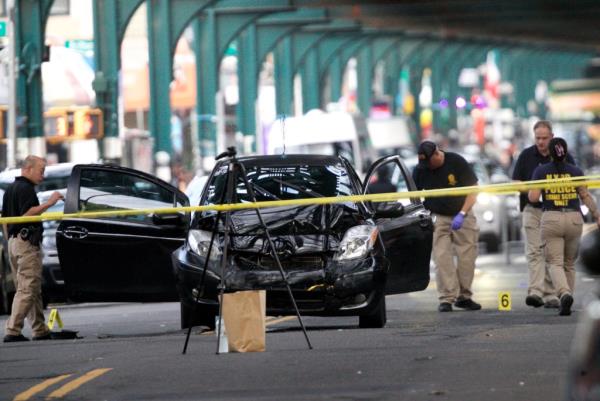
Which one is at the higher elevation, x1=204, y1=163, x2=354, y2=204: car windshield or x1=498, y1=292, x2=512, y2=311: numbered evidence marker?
x1=204, y1=163, x2=354, y2=204: car windshield

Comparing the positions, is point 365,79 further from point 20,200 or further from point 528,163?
point 20,200

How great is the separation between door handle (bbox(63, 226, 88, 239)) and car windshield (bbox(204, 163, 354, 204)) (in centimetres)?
134

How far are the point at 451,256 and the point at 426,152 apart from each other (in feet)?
3.59

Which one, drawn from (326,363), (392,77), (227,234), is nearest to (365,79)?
(392,77)

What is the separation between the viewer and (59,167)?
21375mm

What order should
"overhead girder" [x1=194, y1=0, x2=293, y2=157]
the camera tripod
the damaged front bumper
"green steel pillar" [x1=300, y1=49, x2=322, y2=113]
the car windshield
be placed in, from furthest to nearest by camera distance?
"green steel pillar" [x1=300, y1=49, x2=322, y2=113]
"overhead girder" [x1=194, y1=0, x2=293, y2=157]
the car windshield
the damaged front bumper
the camera tripod

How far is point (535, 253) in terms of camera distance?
18.1 meters

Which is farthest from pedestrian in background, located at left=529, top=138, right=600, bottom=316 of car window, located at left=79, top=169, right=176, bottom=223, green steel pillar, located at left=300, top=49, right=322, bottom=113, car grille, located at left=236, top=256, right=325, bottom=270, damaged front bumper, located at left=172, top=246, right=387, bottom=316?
green steel pillar, located at left=300, top=49, right=322, bottom=113

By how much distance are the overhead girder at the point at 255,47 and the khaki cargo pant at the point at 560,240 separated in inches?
1350

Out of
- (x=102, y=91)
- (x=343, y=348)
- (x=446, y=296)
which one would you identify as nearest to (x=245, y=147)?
(x=102, y=91)

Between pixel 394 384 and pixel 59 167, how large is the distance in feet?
34.7

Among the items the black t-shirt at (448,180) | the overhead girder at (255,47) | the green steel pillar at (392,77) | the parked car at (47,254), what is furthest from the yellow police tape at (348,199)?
the green steel pillar at (392,77)

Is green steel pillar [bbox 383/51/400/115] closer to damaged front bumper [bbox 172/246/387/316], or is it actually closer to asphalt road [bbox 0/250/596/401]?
asphalt road [bbox 0/250/596/401]

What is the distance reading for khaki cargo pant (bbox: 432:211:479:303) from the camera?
60.3 feet
